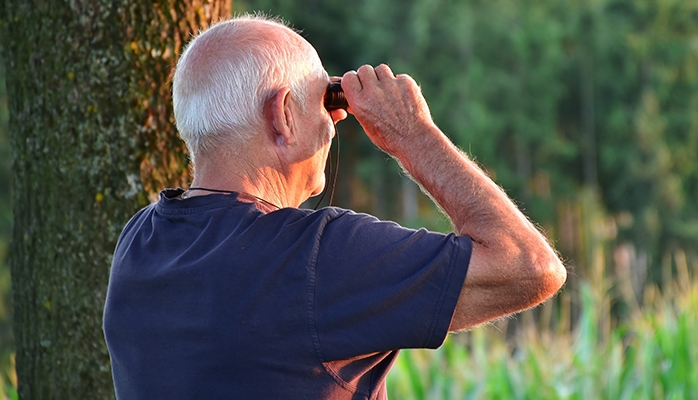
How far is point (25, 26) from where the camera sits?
2.67 m

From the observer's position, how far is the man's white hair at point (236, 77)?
174cm

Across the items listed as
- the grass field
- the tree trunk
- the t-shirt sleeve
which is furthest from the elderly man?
the grass field

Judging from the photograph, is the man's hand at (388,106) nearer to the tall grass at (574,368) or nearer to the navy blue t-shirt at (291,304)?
the navy blue t-shirt at (291,304)

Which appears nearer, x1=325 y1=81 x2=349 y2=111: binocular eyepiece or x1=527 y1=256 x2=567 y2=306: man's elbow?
x1=527 y1=256 x2=567 y2=306: man's elbow

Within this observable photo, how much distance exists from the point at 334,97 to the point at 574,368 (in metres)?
2.94

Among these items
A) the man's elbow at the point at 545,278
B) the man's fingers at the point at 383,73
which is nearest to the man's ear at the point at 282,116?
the man's fingers at the point at 383,73

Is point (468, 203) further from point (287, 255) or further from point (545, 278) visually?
→ point (287, 255)

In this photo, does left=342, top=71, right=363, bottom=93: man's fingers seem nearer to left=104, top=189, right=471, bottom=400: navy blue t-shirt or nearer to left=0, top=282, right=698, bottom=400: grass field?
left=104, top=189, right=471, bottom=400: navy blue t-shirt

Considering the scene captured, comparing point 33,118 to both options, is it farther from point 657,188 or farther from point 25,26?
point 657,188

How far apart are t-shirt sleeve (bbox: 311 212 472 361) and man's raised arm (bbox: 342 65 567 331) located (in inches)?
2.5

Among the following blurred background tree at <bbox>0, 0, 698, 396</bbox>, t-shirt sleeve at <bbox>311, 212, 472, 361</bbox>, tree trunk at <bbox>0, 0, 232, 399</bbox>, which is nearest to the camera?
t-shirt sleeve at <bbox>311, 212, 472, 361</bbox>

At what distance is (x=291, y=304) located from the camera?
1.62 metres

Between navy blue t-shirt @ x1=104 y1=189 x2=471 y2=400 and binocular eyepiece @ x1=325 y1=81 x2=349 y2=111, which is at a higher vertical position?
binocular eyepiece @ x1=325 y1=81 x2=349 y2=111

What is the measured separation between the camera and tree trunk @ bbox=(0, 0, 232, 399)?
2.60m
